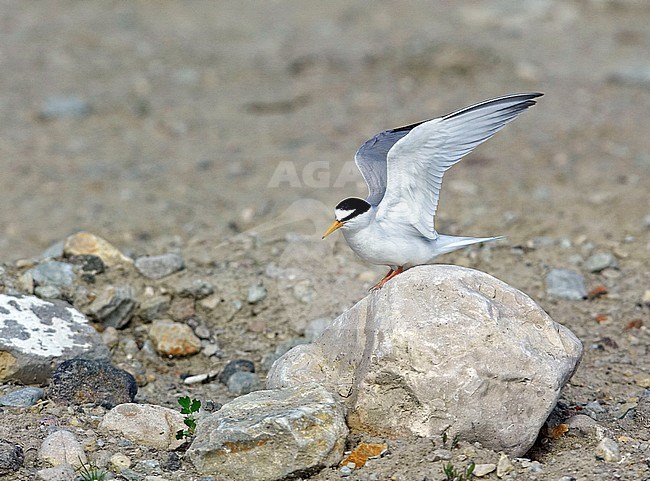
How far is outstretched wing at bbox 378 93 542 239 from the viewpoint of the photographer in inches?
182

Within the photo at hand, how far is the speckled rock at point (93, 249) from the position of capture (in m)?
6.11

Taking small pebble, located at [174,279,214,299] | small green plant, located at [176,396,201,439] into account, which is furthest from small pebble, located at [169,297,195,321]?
small green plant, located at [176,396,201,439]

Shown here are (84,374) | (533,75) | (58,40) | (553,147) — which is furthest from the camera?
(58,40)

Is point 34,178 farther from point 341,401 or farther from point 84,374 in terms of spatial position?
point 341,401

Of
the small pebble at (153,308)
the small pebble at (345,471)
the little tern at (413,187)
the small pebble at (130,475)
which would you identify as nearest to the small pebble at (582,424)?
the little tern at (413,187)

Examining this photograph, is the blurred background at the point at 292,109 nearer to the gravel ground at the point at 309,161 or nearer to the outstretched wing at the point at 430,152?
the gravel ground at the point at 309,161

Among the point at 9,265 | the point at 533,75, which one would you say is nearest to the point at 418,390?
the point at 9,265

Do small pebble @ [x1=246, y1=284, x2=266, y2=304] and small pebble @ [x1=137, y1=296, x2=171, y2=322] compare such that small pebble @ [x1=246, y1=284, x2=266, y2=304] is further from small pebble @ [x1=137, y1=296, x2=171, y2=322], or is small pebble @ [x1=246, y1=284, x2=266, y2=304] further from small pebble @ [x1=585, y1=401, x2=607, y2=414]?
small pebble @ [x1=585, y1=401, x2=607, y2=414]

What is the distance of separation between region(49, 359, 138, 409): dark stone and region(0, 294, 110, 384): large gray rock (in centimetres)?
14

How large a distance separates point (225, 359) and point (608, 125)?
534 centimetres

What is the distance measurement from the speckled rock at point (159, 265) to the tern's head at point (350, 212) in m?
1.73

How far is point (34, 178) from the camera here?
847cm

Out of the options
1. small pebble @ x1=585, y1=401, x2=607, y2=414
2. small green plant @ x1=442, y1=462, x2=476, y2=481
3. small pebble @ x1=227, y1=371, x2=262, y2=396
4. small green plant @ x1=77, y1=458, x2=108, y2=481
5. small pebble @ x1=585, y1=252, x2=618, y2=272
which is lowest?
small pebble @ x1=585, y1=252, x2=618, y2=272

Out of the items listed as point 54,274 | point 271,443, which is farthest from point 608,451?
point 54,274
